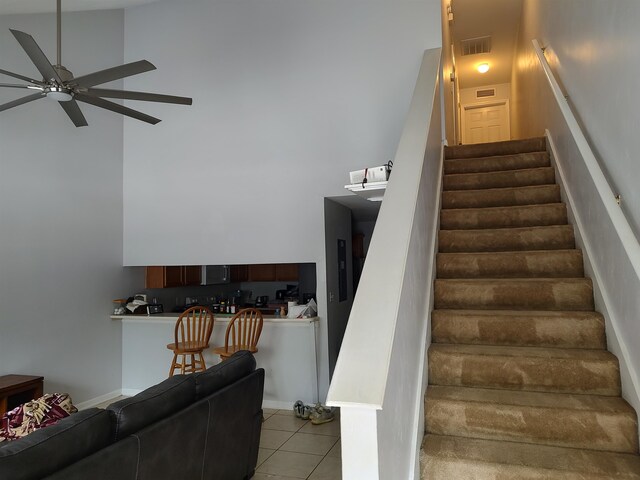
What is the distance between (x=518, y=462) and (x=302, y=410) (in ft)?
9.24

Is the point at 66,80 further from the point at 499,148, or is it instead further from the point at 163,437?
the point at 499,148

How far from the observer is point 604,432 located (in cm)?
177

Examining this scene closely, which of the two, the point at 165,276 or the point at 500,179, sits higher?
the point at 500,179

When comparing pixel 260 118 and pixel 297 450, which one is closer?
pixel 297 450

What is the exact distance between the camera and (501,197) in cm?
334

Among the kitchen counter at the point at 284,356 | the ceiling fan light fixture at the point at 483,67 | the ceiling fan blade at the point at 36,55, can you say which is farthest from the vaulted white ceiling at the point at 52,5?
the ceiling fan light fixture at the point at 483,67

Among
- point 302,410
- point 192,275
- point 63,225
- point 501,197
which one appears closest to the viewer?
point 501,197

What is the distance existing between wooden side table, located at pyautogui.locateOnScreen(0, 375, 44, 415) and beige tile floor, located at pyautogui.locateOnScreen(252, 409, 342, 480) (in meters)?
2.09

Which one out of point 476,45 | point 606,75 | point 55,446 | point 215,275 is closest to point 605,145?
point 606,75

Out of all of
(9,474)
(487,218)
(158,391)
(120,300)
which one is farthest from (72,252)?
(487,218)

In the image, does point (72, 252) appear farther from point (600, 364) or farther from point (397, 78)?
point (600, 364)

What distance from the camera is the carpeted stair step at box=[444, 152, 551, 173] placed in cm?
368

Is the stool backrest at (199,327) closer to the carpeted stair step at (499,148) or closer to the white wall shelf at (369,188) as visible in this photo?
the white wall shelf at (369,188)

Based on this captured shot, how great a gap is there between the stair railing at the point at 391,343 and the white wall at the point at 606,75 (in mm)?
903
